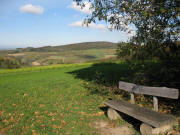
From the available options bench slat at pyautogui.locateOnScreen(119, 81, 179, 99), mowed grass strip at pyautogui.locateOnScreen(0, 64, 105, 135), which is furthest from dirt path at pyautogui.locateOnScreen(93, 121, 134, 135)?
bench slat at pyautogui.locateOnScreen(119, 81, 179, 99)

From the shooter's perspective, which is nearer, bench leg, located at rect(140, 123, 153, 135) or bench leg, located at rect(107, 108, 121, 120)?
bench leg, located at rect(140, 123, 153, 135)

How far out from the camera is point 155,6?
18.5 ft

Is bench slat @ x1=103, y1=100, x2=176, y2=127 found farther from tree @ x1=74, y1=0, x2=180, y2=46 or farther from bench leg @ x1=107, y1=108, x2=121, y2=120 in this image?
tree @ x1=74, y1=0, x2=180, y2=46

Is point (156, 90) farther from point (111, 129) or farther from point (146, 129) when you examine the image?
point (111, 129)

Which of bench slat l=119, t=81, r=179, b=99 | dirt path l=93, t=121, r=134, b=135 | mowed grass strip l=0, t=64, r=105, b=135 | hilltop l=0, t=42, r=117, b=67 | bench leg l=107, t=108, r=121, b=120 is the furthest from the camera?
hilltop l=0, t=42, r=117, b=67

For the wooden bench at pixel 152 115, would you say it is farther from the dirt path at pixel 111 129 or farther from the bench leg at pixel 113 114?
the dirt path at pixel 111 129

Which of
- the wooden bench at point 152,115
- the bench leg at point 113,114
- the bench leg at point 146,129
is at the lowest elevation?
the bench leg at point 113,114

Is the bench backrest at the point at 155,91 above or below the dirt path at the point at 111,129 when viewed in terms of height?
above

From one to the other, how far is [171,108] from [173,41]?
2699 mm

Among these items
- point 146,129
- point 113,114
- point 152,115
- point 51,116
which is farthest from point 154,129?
point 51,116

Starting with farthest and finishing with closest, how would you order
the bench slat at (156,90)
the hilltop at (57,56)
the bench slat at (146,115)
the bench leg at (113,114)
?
the hilltop at (57,56) → the bench leg at (113,114) → the bench slat at (156,90) → the bench slat at (146,115)

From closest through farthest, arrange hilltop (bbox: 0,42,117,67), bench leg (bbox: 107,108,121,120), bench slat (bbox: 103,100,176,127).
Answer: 1. bench slat (bbox: 103,100,176,127)
2. bench leg (bbox: 107,108,121,120)
3. hilltop (bbox: 0,42,117,67)

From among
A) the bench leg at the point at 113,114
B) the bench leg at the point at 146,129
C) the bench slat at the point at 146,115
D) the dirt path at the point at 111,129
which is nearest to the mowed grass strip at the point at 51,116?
the dirt path at the point at 111,129

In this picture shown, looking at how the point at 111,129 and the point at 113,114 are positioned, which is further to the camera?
the point at 113,114
